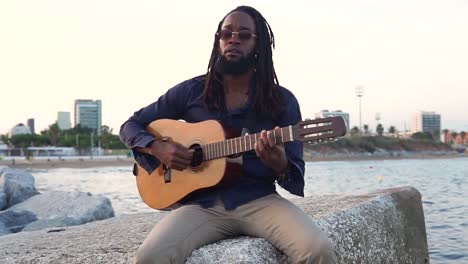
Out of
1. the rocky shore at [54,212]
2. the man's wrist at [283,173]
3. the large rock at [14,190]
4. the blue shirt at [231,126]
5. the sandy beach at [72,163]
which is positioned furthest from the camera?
the sandy beach at [72,163]

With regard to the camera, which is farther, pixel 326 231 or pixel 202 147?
pixel 326 231

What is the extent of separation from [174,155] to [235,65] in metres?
0.69

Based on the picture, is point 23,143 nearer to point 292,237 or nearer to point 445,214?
point 445,214

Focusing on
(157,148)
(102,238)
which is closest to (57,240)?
(102,238)

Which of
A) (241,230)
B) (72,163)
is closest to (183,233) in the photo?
(241,230)

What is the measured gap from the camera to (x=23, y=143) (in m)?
104

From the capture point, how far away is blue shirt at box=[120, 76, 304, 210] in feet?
11.3

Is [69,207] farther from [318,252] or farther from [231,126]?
[318,252]

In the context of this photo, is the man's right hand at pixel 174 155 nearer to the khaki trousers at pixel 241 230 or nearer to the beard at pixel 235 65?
the khaki trousers at pixel 241 230

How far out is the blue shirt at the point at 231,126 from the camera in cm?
346

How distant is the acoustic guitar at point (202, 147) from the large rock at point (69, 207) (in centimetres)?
440

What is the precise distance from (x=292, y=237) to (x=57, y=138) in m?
112

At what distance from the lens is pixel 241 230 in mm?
3543

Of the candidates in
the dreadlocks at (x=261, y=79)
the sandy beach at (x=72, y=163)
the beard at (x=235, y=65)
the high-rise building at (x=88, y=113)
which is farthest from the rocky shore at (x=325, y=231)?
the high-rise building at (x=88, y=113)
